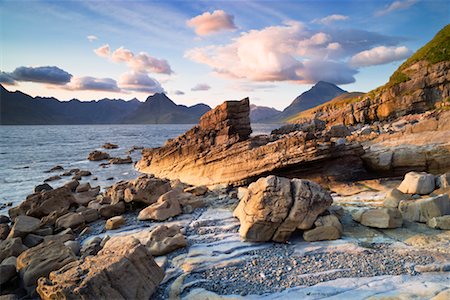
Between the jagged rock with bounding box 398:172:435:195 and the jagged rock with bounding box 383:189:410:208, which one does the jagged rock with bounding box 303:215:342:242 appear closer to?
the jagged rock with bounding box 383:189:410:208

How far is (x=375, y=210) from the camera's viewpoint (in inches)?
536

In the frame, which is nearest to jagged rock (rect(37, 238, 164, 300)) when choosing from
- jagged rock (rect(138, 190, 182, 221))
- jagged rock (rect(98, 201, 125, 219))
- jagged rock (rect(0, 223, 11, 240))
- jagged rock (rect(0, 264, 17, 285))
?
jagged rock (rect(0, 264, 17, 285))

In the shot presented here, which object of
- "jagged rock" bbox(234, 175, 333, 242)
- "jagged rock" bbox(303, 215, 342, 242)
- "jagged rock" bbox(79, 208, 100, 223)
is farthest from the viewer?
"jagged rock" bbox(79, 208, 100, 223)

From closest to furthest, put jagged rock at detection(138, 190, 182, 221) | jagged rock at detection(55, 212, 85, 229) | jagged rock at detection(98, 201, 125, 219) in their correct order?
jagged rock at detection(138, 190, 182, 221) → jagged rock at detection(55, 212, 85, 229) → jagged rock at detection(98, 201, 125, 219)

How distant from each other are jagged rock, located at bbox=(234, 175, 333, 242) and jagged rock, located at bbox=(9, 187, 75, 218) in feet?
49.6

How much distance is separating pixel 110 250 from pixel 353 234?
33.4 ft

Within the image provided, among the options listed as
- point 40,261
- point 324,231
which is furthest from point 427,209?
point 40,261

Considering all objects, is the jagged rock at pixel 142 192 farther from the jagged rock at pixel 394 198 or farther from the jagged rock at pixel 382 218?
the jagged rock at pixel 394 198

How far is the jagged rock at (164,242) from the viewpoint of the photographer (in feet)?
39.4

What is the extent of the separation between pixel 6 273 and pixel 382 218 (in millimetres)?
15638

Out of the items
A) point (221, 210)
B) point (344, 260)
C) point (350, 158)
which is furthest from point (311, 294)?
point (350, 158)

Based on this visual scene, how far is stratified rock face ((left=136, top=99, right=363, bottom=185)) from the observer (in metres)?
21.4

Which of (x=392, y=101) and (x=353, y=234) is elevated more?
(x=392, y=101)

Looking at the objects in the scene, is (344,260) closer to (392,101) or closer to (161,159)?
(161,159)
